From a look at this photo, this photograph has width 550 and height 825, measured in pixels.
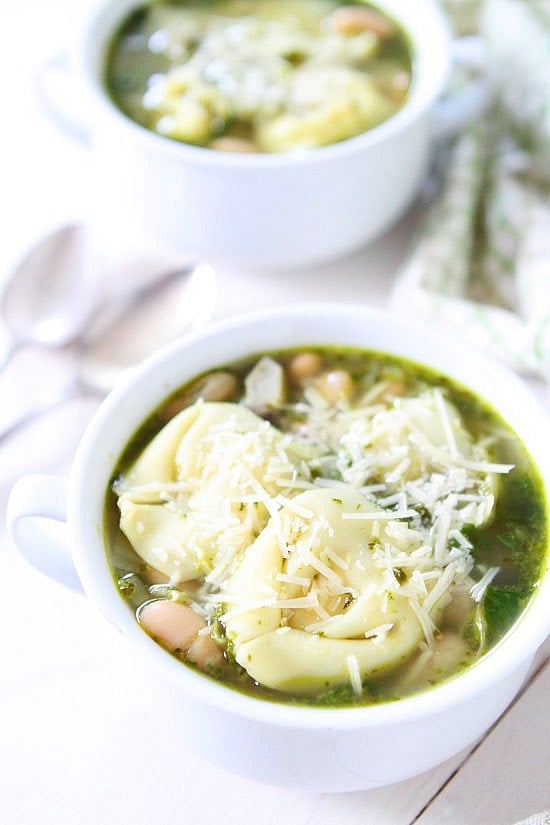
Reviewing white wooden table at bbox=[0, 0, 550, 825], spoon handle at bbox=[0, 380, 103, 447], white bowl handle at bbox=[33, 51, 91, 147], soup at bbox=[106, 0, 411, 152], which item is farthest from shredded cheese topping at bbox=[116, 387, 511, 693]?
white bowl handle at bbox=[33, 51, 91, 147]

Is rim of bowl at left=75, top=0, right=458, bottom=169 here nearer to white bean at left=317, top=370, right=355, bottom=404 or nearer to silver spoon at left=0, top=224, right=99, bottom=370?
silver spoon at left=0, top=224, right=99, bottom=370

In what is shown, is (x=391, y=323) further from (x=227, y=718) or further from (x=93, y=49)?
(x=93, y=49)

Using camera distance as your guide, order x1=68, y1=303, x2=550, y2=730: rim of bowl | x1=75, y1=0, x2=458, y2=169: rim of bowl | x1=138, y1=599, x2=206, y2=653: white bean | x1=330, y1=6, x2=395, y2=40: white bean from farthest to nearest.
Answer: x1=330, y1=6, x2=395, y2=40: white bean → x1=75, y1=0, x2=458, y2=169: rim of bowl → x1=138, y1=599, x2=206, y2=653: white bean → x1=68, y1=303, x2=550, y2=730: rim of bowl

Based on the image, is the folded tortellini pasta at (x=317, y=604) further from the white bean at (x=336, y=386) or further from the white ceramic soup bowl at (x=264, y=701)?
the white bean at (x=336, y=386)

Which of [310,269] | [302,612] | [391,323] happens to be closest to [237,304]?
[310,269]

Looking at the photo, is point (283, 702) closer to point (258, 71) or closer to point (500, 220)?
point (500, 220)

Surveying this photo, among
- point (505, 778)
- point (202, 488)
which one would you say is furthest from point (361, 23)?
point (505, 778)

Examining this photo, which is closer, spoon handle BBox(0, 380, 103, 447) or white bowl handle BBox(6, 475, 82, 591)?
white bowl handle BBox(6, 475, 82, 591)
